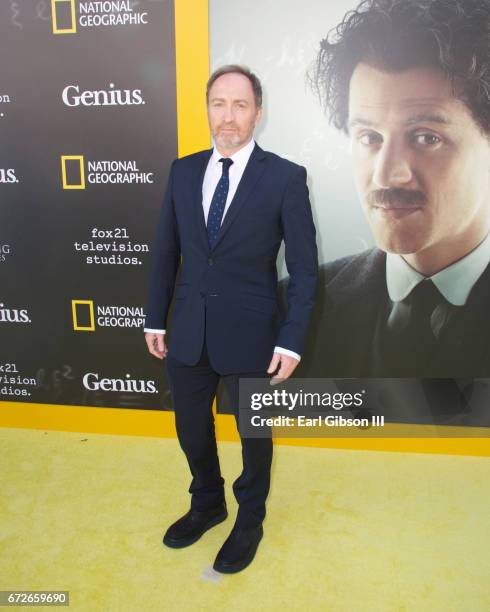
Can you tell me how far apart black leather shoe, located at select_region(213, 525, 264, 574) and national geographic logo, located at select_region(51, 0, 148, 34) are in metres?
2.27

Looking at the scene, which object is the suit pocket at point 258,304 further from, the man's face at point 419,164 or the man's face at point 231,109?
the man's face at point 419,164

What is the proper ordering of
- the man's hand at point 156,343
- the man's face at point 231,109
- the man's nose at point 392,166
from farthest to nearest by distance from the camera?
the man's nose at point 392,166 → the man's hand at point 156,343 → the man's face at point 231,109

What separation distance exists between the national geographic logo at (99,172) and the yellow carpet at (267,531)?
136 cm

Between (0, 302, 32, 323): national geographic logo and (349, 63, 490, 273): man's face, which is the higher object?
(349, 63, 490, 273): man's face

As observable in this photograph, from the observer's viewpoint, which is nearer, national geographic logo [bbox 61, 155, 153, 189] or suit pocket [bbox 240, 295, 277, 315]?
suit pocket [bbox 240, 295, 277, 315]

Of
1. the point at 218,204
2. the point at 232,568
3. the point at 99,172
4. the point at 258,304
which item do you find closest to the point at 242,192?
the point at 218,204

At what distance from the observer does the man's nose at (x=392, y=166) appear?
8.14 feet

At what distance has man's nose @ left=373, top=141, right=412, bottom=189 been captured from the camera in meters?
2.48

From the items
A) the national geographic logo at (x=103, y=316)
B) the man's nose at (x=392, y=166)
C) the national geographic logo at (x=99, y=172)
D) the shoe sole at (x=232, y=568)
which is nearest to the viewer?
the shoe sole at (x=232, y=568)

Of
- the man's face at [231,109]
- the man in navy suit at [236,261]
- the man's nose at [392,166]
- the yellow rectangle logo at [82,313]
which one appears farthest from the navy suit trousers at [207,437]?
the man's nose at [392,166]

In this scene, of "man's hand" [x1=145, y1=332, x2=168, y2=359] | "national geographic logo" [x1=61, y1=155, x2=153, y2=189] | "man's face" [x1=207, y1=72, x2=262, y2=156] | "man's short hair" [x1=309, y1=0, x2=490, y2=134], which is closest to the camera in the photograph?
"man's face" [x1=207, y1=72, x2=262, y2=156]

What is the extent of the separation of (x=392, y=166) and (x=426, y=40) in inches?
21.5

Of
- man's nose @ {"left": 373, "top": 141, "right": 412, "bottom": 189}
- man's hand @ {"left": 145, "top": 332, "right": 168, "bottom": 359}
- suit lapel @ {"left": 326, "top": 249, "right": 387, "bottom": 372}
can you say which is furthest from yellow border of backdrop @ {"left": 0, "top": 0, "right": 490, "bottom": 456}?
man's hand @ {"left": 145, "top": 332, "right": 168, "bottom": 359}

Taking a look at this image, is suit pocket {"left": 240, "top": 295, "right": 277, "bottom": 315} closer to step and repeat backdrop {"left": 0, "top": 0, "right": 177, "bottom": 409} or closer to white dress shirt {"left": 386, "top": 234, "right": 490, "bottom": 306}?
white dress shirt {"left": 386, "top": 234, "right": 490, "bottom": 306}
